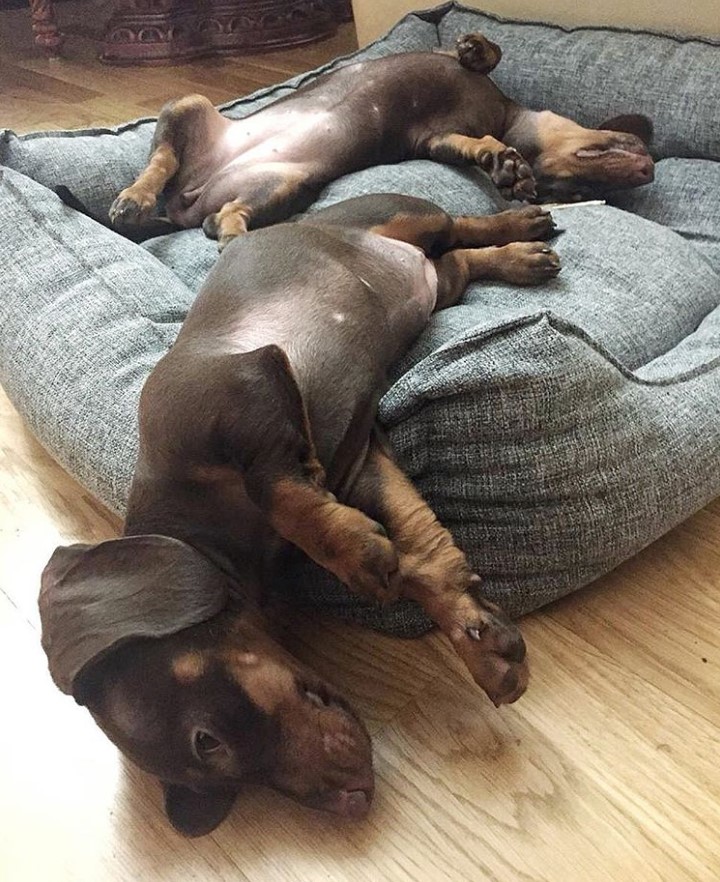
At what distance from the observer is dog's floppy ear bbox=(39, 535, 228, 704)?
52.8 inches

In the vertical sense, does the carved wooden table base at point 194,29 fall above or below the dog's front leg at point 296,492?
below

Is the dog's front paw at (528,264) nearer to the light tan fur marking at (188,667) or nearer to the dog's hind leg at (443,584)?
the dog's hind leg at (443,584)

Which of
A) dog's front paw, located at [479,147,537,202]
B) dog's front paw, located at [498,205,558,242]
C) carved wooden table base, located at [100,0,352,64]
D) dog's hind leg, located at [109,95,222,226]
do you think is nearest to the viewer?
dog's front paw, located at [498,205,558,242]

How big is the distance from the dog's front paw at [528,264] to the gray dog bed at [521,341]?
3 centimetres

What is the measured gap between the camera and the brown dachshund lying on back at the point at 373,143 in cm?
282

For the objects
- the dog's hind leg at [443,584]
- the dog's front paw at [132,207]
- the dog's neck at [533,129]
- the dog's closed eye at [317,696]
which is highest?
the dog's neck at [533,129]

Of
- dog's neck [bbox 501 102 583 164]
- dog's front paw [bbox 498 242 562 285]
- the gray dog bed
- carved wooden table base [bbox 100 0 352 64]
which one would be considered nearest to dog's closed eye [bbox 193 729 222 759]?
the gray dog bed

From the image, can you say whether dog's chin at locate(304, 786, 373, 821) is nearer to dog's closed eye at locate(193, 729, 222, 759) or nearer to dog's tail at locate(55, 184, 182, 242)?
dog's closed eye at locate(193, 729, 222, 759)

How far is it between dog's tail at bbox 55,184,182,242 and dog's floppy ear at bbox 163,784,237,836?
1.69 metres

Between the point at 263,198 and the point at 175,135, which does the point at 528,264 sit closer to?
the point at 263,198

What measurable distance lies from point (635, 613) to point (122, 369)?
3.66 feet

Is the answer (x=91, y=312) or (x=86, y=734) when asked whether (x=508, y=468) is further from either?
(x=91, y=312)

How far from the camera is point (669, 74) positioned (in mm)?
3021

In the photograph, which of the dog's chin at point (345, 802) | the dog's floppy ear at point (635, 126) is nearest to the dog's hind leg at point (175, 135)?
the dog's floppy ear at point (635, 126)
